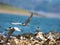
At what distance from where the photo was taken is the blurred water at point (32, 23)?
134 inches

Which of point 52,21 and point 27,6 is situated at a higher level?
point 27,6

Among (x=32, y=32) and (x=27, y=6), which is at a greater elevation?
(x=27, y=6)

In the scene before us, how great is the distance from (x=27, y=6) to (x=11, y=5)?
→ 0.92 feet

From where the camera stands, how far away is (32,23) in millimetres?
3484

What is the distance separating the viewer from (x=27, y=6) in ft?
11.5

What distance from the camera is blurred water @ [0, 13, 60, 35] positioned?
3.41 metres

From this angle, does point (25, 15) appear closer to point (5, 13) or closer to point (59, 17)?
point (5, 13)

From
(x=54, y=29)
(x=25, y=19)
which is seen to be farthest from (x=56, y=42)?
(x=25, y=19)

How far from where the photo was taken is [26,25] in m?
3.47

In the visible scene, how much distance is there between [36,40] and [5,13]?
0.72 m

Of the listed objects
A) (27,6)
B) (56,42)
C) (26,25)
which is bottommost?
(56,42)

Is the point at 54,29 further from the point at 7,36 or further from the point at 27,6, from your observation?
the point at 7,36

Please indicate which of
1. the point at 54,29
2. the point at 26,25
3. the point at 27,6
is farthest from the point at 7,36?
the point at 54,29

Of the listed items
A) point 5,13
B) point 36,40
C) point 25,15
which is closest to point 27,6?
point 25,15
